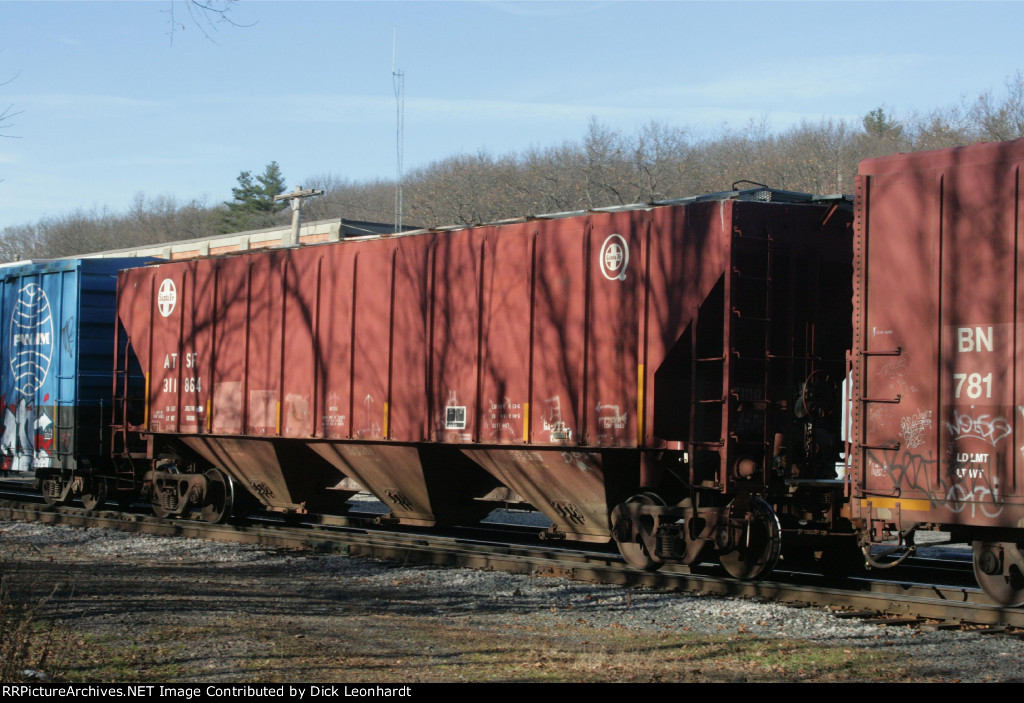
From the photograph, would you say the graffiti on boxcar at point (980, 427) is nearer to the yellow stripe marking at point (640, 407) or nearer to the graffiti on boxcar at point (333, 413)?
the yellow stripe marking at point (640, 407)

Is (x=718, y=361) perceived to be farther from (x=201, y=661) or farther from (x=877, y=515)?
(x=201, y=661)

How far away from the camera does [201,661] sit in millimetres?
6984

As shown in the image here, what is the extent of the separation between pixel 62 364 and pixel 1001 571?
50.4 ft

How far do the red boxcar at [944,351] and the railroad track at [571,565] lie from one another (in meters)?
0.59

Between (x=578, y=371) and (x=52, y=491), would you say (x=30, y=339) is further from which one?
(x=578, y=371)

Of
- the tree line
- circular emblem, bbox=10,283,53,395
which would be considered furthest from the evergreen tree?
circular emblem, bbox=10,283,53,395

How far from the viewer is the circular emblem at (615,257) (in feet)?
37.3

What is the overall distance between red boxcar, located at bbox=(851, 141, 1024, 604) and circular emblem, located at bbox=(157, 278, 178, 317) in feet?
37.6

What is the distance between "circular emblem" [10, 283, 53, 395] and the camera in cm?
1852

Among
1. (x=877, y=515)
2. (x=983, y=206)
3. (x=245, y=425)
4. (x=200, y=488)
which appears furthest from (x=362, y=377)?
(x=983, y=206)

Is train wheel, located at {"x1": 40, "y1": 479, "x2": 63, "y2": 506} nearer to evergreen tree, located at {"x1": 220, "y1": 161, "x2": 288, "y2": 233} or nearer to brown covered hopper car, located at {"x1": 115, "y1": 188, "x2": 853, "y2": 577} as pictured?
brown covered hopper car, located at {"x1": 115, "y1": 188, "x2": 853, "y2": 577}

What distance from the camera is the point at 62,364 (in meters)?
18.2

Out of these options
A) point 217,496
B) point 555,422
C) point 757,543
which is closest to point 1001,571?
point 757,543

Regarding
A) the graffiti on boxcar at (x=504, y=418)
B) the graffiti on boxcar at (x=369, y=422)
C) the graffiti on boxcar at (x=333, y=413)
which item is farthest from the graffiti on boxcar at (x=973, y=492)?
the graffiti on boxcar at (x=333, y=413)
